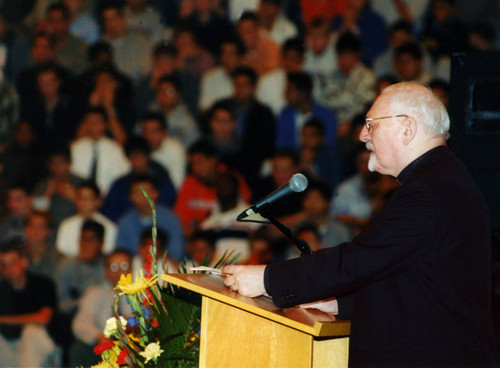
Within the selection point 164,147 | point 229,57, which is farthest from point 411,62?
point 164,147

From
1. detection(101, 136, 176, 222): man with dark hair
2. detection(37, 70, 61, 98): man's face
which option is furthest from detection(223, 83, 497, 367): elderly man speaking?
detection(37, 70, 61, 98): man's face

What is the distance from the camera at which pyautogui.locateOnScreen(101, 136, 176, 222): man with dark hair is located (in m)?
4.67

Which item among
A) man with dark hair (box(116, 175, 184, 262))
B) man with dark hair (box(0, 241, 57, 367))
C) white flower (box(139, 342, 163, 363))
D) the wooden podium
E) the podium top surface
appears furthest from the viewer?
man with dark hair (box(116, 175, 184, 262))

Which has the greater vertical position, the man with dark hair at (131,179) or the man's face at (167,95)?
the man's face at (167,95)

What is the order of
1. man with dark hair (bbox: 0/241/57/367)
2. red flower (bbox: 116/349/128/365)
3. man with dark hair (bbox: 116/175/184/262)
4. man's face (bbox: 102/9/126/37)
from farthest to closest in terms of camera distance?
man's face (bbox: 102/9/126/37) → man with dark hair (bbox: 116/175/184/262) → man with dark hair (bbox: 0/241/57/367) → red flower (bbox: 116/349/128/365)

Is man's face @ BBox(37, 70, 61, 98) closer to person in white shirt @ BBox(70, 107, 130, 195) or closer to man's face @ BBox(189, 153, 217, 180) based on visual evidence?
person in white shirt @ BBox(70, 107, 130, 195)

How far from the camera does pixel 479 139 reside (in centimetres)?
283

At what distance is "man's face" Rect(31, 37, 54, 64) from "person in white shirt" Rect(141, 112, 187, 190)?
0.81m

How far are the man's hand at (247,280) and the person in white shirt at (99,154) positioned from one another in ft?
10.1

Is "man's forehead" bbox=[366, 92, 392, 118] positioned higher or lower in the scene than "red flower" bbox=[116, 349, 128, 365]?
higher

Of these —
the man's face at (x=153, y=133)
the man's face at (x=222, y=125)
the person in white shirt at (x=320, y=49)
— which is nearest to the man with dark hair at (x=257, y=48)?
the person in white shirt at (x=320, y=49)

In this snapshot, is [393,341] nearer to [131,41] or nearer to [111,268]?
[111,268]

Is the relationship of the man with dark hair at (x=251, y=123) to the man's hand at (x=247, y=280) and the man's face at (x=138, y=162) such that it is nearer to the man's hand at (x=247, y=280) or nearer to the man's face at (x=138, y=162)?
the man's face at (x=138, y=162)

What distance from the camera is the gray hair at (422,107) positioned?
1.69 meters
